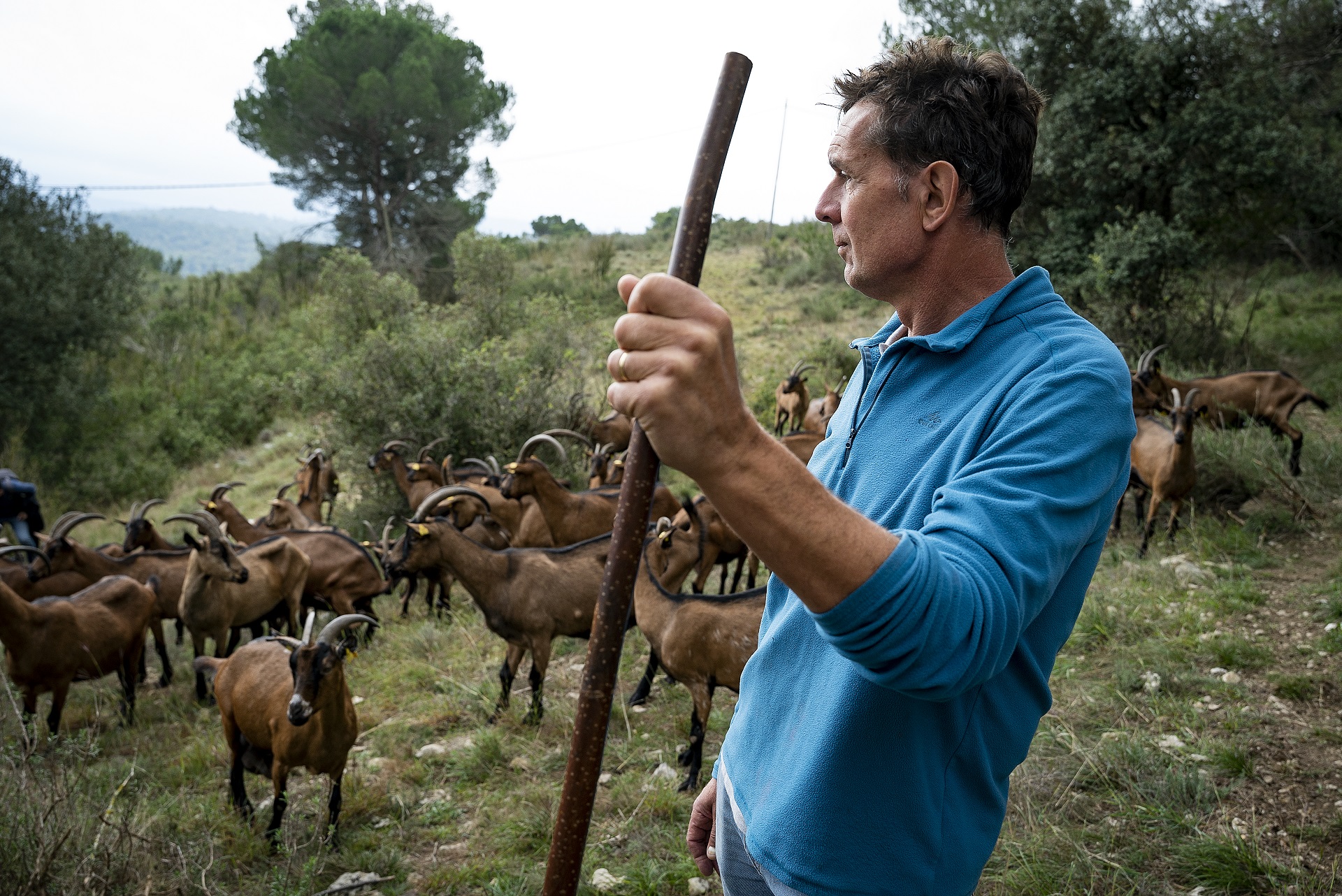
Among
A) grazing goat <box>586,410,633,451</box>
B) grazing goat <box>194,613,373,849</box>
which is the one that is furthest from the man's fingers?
grazing goat <box>586,410,633,451</box>

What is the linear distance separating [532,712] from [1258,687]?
4.64 metres

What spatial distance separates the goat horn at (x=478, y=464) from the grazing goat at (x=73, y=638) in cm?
411

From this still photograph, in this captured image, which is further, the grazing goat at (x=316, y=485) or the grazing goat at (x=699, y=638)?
the grazing goat at (x=316, y=485)

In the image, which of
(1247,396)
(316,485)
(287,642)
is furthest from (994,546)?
(316,485)

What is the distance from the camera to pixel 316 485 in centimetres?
1223

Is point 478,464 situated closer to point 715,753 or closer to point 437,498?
point 437,498

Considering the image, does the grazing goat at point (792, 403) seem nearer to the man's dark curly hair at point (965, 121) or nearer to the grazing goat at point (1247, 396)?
the grazing goat at point (1247, 396)

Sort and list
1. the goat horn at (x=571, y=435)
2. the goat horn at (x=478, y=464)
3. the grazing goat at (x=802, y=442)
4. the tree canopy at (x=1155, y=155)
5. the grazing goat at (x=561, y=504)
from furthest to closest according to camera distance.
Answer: the tree canopy at (x=1155, y=155)
the goat horn at (x=478, y=464)
the goat horn at (x=571, y=435)
the grazing goat at (x=802, y=442)
the grazing goat at (x=561, y=504)

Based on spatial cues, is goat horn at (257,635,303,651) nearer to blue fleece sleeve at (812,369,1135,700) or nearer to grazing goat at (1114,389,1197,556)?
blue fleece sleeve at (812,369,1135,700)

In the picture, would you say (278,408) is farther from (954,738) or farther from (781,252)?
(954,738)

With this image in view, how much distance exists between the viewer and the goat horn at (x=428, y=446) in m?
11.3

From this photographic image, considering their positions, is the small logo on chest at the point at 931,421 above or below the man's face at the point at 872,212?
below

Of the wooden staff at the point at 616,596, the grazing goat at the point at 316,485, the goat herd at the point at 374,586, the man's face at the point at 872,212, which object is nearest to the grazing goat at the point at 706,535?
the goat herd at the point at 374,586

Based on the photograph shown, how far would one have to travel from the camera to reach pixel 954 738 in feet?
4.49
